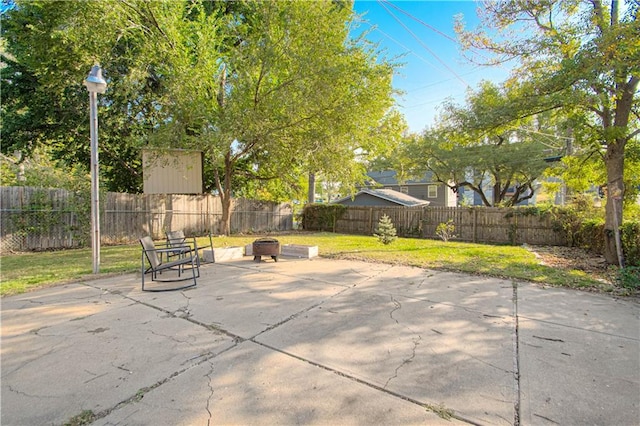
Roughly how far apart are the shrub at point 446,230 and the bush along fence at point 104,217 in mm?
9019

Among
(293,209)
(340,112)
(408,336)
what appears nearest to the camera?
(408,336)

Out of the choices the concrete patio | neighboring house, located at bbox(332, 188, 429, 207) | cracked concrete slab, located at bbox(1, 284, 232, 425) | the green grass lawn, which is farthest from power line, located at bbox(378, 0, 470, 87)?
cracked concrete slab, located at bbox(1, 284, 232, 425)

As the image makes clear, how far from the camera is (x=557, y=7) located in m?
6.91

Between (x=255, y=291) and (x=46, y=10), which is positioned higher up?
(x=46, y=10)

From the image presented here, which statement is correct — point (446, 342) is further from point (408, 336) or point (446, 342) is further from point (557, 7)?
point (557, 7)

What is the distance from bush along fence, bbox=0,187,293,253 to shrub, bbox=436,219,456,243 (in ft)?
29.6

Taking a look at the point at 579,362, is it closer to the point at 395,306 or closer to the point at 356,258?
the point at 395,306

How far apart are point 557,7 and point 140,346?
10.1m

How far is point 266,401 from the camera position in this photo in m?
2.05

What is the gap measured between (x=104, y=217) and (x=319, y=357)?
10.4m

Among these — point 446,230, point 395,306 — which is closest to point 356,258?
point 395,306

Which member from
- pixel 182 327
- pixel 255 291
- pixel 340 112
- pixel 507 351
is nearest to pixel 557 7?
pixel 340 112

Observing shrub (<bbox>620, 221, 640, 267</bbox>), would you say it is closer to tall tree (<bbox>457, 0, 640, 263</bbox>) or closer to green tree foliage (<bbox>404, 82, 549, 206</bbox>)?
tall tree (<bbox>457, 0, 640, 263</bbox>)

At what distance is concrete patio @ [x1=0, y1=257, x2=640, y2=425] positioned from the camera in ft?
6.47
